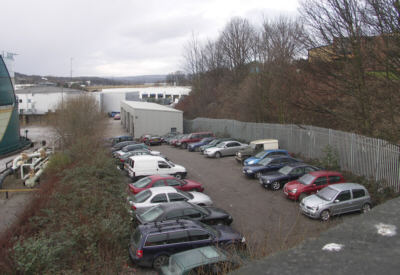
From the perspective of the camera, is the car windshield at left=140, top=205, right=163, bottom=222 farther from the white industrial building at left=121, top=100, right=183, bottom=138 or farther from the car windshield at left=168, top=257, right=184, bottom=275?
the white industrial building at left=121, top=100, right=183, bottom=138

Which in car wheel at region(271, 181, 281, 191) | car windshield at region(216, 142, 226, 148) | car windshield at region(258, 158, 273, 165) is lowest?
car wheel at region(271, 181, 281, 191)

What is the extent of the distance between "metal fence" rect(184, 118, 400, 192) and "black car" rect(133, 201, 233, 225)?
8298 mm

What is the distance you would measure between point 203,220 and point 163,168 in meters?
8.29

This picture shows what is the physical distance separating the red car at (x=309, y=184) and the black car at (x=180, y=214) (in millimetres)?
4469

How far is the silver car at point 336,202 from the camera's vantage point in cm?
1248

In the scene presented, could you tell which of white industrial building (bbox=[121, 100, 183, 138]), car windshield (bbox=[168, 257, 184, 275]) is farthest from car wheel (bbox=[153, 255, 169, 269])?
white industrial building (bbox=[121, 100, 183, 138])

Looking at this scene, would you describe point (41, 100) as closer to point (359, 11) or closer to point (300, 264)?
point (359, 11)

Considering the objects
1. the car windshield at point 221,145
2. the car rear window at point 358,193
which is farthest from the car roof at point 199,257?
the car windshield at point 221,145

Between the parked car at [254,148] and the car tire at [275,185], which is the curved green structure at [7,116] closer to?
the parked car at [254,148]

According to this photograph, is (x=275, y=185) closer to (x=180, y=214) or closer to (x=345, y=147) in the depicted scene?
(x=345, y=147)

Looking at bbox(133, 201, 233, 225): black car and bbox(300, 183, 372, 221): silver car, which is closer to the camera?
bbox(133, 201, 233, 225): black car

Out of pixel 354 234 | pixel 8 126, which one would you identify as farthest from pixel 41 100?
pixel 354 234

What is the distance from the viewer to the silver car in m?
12.5

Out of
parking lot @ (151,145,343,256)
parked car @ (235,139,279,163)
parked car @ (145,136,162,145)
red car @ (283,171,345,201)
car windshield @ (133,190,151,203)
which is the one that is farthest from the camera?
parked car @ (145,136,162,145)
